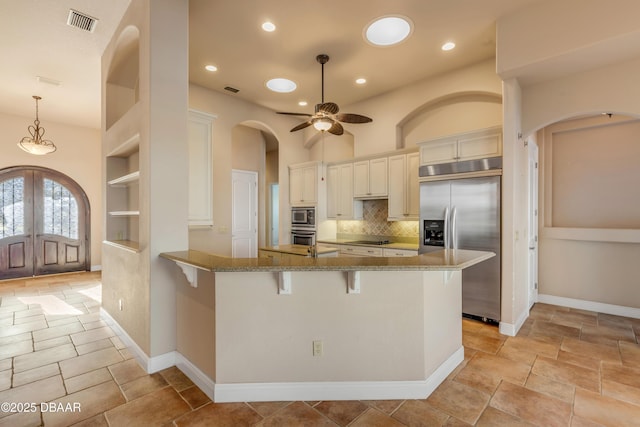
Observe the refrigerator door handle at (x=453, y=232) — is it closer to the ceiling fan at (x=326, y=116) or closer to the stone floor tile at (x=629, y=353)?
the ceiling fan at (x=326, y=116)

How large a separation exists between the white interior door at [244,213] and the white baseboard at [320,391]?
4.70 meters

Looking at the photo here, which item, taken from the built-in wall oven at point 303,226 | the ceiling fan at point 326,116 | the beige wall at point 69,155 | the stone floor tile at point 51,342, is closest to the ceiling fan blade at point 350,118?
the ceiling fan at point 326,116

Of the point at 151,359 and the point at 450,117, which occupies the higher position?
the point at 450,117

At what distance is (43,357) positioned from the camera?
2875 millimetres

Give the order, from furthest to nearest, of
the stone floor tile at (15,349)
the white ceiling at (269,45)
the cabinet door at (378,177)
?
the cabinet door at (378,177), the white ceiling at (269,45), the stone floor tile at (15,349)

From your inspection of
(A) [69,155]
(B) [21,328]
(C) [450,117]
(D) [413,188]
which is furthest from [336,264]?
(A) [69,155]

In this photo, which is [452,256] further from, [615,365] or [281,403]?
[615,365]

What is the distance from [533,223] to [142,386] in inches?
197

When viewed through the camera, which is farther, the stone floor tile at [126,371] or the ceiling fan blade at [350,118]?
the ceiling fan blade at [350,118]

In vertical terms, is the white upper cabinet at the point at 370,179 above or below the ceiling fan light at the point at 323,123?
below

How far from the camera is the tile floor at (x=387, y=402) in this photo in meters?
1.99

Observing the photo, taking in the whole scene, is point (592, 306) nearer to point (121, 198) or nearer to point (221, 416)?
point (221, 416)

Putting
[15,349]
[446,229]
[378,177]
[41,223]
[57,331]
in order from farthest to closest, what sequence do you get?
[41,223] < [378,177] < [446,229] < [57,331] < [15,349]

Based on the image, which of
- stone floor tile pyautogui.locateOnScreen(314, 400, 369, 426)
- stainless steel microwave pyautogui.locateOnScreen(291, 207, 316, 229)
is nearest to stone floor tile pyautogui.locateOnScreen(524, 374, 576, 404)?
stone floor tile pyautogui.locateOnScreen(314, 400, 369, 426)
